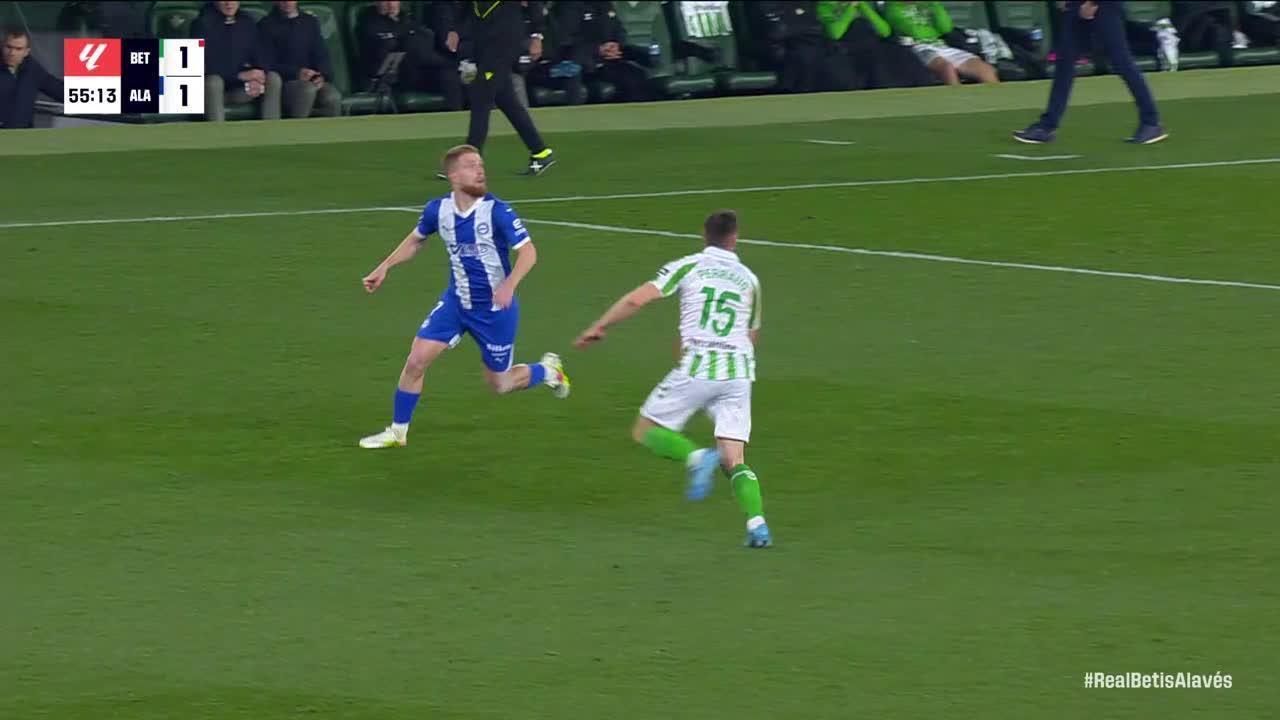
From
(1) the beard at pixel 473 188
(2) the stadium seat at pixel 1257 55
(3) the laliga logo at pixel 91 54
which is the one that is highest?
(1) the beard at pixel 473 188

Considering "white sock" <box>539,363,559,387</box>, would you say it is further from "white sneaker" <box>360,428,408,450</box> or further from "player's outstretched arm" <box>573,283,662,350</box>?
"player's outstretched arm" <box>573,283,662,350</box>

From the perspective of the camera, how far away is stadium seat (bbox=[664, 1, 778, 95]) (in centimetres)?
2783

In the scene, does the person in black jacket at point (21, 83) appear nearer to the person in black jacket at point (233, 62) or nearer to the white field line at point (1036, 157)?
the person in black jacket at point (233, 62)

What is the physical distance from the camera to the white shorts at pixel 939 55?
92.4 feet

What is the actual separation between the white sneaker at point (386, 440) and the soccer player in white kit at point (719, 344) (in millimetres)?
2197

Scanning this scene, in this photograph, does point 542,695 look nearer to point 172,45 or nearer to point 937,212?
point 937,212

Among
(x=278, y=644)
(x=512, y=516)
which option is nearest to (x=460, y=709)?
(x=278, y=644)

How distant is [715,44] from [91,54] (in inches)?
286

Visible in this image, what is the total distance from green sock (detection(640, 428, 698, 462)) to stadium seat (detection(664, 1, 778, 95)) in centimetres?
1757

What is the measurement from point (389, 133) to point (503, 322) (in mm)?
12242

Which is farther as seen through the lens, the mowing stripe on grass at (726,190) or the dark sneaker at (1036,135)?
the dark sneaker at (1036,135)

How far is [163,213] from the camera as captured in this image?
19.3 m
